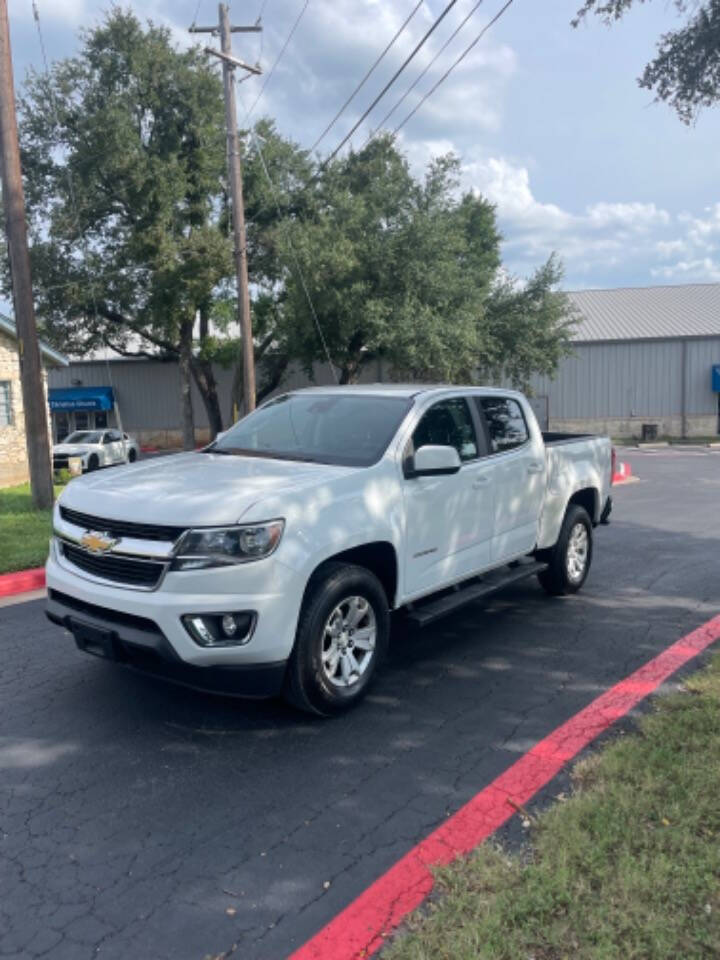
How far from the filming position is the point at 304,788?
3.52 meters

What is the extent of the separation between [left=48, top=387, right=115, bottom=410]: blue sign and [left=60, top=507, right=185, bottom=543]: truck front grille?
35443 millimetres

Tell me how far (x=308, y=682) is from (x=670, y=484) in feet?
48.4

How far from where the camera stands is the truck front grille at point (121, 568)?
12.5ft

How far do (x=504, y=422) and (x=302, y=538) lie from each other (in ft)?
8.60

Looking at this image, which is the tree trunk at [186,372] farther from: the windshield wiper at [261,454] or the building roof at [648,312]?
the windshield wiper at [261,454]

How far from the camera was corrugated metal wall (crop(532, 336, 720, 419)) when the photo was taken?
1378 inches

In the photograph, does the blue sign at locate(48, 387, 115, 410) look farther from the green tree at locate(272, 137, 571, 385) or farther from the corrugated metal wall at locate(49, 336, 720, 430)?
the green tree at locate(272, 137, 571, 385)

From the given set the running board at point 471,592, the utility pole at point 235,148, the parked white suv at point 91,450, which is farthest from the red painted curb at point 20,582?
the parked white suv at point 91,450

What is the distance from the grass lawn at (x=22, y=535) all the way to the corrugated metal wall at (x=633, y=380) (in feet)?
90.1

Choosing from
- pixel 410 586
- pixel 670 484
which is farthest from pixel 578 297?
pixel 410 586

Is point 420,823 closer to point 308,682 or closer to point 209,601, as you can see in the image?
point 308,682

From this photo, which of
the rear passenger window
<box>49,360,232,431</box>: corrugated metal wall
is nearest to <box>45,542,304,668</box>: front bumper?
the rear passenger window

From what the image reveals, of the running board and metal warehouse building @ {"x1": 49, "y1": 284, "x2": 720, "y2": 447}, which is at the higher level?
metal warehouse building @ {"x1": 49, "y1": 284, "x2": 720, "y2": 447}

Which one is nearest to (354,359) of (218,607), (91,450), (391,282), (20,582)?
(391,282)
